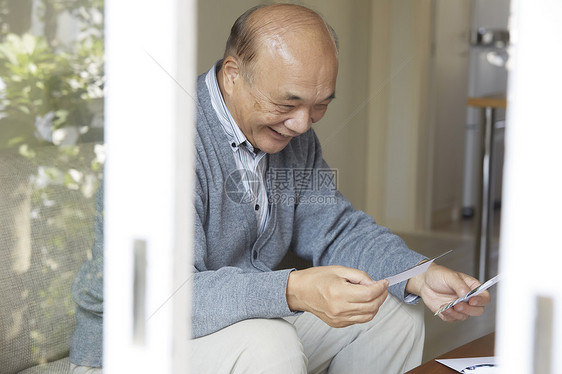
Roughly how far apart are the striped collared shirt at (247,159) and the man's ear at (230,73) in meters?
0.01

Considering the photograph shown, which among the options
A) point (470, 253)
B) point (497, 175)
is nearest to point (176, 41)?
point (470, 253)

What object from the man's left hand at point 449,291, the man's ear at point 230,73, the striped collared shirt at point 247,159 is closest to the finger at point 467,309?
the man's left hand at point 449,291

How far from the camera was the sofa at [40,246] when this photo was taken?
2.00 feet

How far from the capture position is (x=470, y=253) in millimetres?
1518

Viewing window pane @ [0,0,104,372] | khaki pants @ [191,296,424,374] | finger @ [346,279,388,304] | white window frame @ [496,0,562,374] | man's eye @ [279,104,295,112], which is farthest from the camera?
khaki pants @ [191,296,424,374]

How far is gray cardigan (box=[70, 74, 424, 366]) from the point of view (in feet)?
2.15

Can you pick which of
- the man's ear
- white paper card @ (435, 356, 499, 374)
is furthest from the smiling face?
white paper card @ (435, 356, 499, 374)

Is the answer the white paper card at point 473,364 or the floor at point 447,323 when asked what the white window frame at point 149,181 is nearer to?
the white paper card at point 473,364

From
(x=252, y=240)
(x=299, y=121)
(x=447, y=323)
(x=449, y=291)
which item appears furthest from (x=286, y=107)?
(x=447, y=323)

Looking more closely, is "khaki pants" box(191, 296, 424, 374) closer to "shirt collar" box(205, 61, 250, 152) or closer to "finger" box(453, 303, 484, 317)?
"finger" box(453, 303, 484, 317)

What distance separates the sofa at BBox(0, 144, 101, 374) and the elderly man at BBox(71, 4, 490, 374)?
0.06 ft

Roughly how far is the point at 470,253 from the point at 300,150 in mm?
737

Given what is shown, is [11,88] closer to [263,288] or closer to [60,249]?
[60,249]

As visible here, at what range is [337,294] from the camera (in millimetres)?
731
